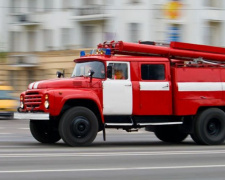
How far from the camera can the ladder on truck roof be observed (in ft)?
52.4

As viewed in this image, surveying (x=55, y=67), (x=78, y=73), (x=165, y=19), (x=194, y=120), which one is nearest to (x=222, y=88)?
(x=194, y=120)

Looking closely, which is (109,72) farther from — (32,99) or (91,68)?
(32,99)

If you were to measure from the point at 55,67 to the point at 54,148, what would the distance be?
1335 inches

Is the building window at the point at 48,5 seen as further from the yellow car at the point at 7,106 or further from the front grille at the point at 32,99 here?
the front grille at the point at 32,99

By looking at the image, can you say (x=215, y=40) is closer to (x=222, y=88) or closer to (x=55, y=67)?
(x=55, y=67)

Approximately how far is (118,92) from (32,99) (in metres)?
1.95

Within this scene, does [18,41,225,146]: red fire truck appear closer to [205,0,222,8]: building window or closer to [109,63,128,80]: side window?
[109,63,128,80]: side window

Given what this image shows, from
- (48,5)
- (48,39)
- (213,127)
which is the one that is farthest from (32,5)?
(213,127)

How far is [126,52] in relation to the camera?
52.9 ft

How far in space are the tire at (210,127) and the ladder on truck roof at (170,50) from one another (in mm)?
1410

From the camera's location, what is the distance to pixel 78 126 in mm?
14828

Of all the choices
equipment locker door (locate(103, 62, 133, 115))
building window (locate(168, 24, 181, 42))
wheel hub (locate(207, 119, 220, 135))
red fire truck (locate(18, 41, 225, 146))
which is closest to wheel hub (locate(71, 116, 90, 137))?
red fire truck (locate(18, 41, 225, 146))

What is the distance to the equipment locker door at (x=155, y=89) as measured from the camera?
620 inches

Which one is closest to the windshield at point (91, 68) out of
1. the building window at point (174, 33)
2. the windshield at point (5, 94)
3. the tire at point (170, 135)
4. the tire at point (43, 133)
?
the tire at point (43, 133)
